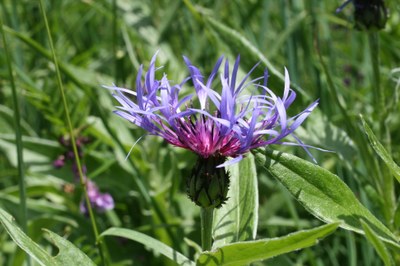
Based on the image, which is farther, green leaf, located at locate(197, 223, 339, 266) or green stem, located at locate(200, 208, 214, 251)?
green stem, located at locate(200, 208, 214, 251)

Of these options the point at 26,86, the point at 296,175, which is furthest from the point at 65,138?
the point at 296,175

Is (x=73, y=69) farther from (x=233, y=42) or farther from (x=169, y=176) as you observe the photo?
(x=233, y=42)

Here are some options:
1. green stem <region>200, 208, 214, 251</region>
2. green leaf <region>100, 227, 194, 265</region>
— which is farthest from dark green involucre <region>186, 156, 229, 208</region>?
green leaf <region>100, 227, 194, 265</region>

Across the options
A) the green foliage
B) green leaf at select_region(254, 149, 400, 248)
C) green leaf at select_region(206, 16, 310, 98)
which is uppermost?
green leaf at select_region(206, 16, 310, 98)

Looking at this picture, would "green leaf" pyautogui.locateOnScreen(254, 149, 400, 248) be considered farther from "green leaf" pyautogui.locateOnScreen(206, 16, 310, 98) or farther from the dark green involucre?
"green leaf" pyautogui.locateOnScreen(206, 16, 310, 98)

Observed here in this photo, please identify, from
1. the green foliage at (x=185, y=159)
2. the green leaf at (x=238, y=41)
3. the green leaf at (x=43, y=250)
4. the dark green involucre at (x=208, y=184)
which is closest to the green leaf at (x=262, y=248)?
the green foliage at (x=185, y=159)

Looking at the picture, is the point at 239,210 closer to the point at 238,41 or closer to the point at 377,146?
the point at 377,146

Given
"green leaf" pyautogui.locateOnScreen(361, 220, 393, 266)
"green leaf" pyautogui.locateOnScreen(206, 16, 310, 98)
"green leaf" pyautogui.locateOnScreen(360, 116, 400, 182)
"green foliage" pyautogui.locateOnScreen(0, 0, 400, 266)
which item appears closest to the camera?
"green leaf" pyautogui.locateOnScreen(361, 220, 393, 266)

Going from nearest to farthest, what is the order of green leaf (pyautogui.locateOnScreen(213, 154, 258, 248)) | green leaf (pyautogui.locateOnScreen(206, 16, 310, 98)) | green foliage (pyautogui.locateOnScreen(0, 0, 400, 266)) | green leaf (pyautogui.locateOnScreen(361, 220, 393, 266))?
green leaf (pyautogui.locateOnScreen(361, 220, 393, 266))
green foliage (pyautogui.locateOnScreen(0, 0, 400, 266))
green leaf (pyautogui.locateOnScreen(213, 154, 258, 248))
green leaf (pyautogui.locateOnScreen(206, 16, 310, 98))
